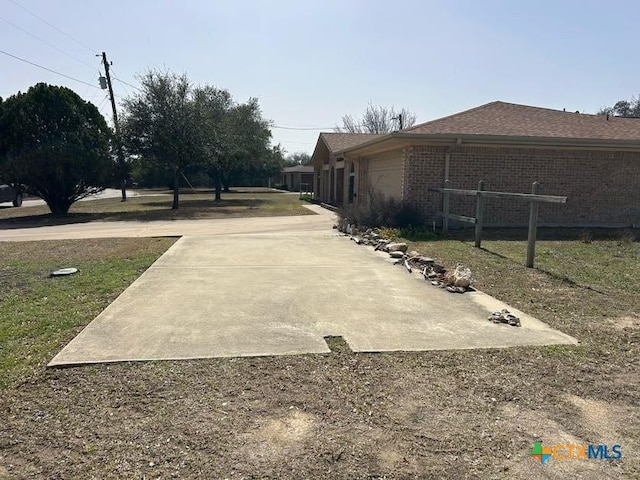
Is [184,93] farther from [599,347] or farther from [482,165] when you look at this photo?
[599,347]

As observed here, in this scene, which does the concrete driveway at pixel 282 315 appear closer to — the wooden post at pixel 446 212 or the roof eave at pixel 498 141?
the wooden post at pixel 446 212

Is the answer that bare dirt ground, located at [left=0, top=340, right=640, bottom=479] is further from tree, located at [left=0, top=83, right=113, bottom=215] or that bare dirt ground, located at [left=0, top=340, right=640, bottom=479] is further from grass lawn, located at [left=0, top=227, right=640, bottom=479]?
tree, located at [left=0, top=83, right=113, bottom=215]

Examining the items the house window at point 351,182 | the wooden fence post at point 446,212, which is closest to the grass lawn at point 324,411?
the wooden fence post at point 446,212

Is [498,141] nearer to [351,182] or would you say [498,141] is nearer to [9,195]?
[351,182]

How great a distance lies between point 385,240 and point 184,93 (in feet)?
54.4

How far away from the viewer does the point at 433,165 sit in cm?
1375

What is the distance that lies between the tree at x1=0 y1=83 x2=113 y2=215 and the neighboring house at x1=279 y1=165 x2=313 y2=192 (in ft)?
114

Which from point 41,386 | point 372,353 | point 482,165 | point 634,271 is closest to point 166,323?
point 41,386

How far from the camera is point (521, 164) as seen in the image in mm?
14102

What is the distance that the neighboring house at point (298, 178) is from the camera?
5566 centimetres

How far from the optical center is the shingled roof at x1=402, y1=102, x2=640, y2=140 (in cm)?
1351

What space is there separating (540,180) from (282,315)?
11791mm

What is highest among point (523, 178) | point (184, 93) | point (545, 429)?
point (184, 93)

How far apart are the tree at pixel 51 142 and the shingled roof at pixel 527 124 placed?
46.6 ft
